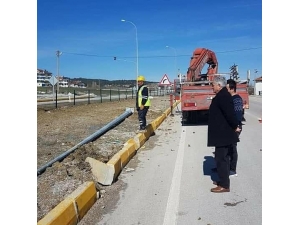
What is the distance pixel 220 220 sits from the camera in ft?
15.6

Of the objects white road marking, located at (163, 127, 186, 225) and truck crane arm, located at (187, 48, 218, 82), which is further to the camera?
truck crane arm, located at (187, 48, 218, 82)

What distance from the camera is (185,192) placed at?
598 centimetres

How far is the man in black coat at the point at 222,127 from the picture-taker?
600 centimetres

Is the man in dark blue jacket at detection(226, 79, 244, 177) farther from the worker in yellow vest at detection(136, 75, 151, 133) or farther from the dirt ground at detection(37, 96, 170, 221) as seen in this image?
the worker in yellow vest at detection(136, 75, 151, 133)

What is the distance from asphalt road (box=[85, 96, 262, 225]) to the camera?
488 cm

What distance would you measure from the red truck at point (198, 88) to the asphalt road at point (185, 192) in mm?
4984

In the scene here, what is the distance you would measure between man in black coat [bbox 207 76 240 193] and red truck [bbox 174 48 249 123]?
845cm

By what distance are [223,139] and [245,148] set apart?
13.8 feet

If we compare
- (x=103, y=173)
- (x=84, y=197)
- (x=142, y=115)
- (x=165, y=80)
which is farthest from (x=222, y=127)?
(x=165, y=80)

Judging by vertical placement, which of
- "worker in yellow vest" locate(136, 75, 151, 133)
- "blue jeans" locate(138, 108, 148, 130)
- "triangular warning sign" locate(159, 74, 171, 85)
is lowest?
"blue jeans" locate(138, 108, 148, 130)

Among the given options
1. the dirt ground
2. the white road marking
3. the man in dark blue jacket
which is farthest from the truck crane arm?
the man in dark blue jacket

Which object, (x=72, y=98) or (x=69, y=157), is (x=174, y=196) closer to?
(x=69, y=157)
